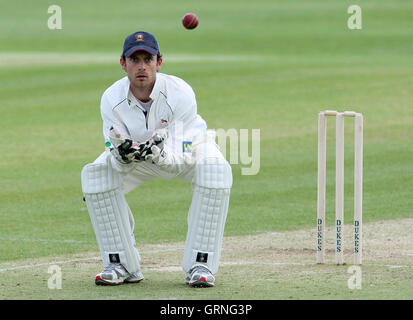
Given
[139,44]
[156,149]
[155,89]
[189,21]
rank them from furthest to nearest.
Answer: [189,21] → [155,89] → [139,44] → [156,149]

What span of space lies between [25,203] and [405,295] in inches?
194

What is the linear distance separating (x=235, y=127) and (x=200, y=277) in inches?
328

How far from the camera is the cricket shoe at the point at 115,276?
204 inches

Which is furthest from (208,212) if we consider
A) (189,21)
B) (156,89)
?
(189,21)

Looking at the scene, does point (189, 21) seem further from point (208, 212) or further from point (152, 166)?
point (208, 212)

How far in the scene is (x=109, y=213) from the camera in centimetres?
526

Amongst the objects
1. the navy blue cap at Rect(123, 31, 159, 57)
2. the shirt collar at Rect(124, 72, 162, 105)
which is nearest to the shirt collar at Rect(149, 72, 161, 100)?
the shirt collar at Rect(124, 72, 162, 105)

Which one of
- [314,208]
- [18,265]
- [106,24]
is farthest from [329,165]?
[106,24]

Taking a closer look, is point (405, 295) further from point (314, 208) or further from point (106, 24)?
point (106, 24)

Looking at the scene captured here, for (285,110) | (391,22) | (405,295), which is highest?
(391,22)

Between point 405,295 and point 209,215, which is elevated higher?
point 209,215

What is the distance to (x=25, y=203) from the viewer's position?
877cm

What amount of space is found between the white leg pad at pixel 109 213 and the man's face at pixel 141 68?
1.66 feet

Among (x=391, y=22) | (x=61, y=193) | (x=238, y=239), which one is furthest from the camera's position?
(x=391, y=22)
